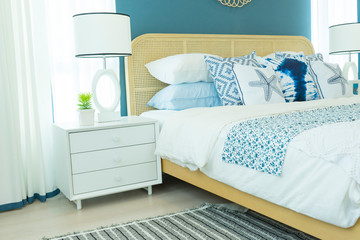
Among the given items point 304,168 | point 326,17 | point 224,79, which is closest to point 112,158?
point 224,79

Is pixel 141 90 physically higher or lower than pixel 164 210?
higher

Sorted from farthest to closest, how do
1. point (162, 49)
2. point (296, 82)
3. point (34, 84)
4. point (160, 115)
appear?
point (162, 49)
point (296, 82)
point (160, 115)
point (34, 84)

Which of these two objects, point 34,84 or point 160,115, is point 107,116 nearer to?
point 160,115

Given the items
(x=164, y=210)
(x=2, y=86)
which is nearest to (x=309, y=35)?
(x=164, y=210)

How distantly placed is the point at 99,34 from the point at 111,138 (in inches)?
25.6

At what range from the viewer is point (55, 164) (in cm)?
259

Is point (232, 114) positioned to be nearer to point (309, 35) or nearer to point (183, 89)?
point (183, 89)

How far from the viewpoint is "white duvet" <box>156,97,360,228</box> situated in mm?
1325

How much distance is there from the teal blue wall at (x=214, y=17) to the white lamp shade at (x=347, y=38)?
46 centimetres

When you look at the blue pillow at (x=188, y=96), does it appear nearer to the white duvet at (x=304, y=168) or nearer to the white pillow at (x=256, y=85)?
the white pillow at (x=256, y=85)

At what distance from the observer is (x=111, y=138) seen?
2.40m

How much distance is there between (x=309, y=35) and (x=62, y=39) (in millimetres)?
2586

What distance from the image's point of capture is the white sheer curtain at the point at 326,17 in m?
4.04

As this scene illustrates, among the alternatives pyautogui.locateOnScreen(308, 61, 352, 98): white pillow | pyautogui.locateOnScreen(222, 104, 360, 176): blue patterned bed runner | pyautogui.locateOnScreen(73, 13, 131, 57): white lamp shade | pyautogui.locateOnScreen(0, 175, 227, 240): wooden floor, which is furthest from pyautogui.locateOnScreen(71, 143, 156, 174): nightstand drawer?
pyautogui.locateOnScreen(308, 61, 352, 98): white pillow
